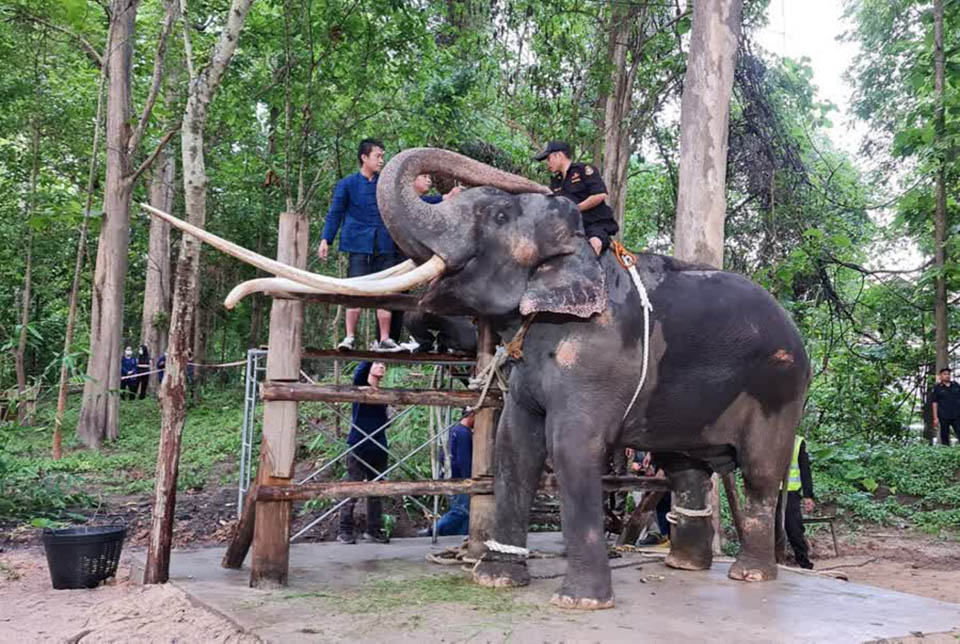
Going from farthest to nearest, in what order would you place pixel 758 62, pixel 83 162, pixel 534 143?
pixel 83 162 → pixel 534 143 → pixel 758 62

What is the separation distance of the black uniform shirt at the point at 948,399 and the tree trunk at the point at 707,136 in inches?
355

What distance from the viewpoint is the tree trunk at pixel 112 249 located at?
13.4 metres

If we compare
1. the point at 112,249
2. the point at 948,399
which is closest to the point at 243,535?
the point at 112,249

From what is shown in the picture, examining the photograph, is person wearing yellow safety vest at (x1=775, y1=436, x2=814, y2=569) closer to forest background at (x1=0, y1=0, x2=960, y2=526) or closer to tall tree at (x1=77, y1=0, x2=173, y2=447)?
forest background at (x1=0, y1=0, x2=960, y2=526)

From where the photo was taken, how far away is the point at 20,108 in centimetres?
A: 1477

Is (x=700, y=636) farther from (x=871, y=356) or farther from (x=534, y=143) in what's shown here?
(x=871, y=356)


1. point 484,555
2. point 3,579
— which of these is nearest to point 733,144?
point 484,555

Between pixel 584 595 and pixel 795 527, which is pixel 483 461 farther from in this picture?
pixel 795 527

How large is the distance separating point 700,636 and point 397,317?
345 centimetres

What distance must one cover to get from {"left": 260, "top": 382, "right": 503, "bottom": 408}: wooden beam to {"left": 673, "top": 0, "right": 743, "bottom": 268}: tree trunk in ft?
7.93

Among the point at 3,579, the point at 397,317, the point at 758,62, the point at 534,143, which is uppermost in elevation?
the point at 758,62

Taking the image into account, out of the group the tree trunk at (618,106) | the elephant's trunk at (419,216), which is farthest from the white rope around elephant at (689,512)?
the tree trunk at (618,106)

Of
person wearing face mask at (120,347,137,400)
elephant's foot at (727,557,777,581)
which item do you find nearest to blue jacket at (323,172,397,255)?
elephant's foot at (727,557,777,581)

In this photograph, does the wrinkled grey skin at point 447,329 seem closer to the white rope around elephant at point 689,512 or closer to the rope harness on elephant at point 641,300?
the rope harness on elephant at point 641,300
